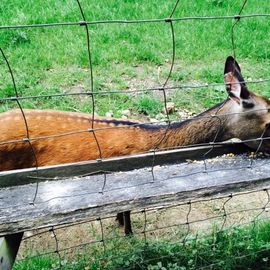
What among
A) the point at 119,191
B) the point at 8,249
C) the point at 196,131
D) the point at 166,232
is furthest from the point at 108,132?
the point at 8,249

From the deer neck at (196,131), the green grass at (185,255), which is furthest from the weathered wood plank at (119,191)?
the deer neck at (196,131)

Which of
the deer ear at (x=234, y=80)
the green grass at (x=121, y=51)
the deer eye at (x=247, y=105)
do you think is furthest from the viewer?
the green grass at (x=121, y=51)

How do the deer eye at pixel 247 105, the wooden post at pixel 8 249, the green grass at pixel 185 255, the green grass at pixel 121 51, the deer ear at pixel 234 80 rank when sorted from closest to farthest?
the wooden post at pixel 8 249, the green grass at pixel 185 255, the deer ear at pixel 234 80, the deer eye at pixel 247 105, the green grass at pixel 121 51

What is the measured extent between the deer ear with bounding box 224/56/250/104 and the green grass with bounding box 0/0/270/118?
60.0 inches

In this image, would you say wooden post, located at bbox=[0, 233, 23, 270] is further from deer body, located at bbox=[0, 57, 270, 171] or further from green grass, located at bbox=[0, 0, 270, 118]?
green grass, located at bbox=[0, 0, 270, 118]

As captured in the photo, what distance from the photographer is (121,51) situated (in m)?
6.40

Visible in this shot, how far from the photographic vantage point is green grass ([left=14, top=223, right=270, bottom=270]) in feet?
11.6

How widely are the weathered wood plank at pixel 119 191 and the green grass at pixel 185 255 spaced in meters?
0.85

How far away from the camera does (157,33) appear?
6.84 metres

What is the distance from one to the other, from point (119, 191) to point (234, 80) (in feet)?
5.55

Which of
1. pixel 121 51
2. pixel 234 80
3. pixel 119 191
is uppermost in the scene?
pixel 121 51

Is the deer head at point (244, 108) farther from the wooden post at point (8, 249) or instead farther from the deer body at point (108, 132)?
the wooden post at point (8, 249)

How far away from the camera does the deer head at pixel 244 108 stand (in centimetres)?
396

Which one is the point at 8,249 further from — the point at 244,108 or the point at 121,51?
the point at 121,51
